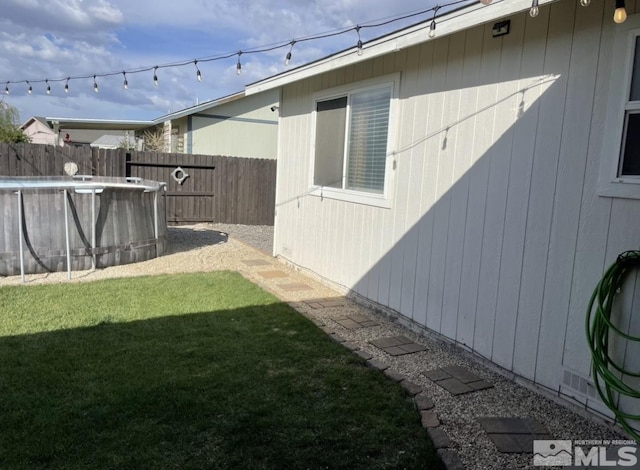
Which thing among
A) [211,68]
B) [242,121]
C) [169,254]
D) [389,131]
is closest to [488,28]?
[389,131]

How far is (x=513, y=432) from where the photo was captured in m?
2.59

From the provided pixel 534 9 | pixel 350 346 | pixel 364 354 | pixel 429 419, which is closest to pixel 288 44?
pixel 534 9

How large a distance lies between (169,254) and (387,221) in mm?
4275

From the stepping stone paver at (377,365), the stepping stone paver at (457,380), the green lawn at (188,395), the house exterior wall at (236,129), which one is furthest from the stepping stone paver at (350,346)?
the house exterior wall at (236,129)

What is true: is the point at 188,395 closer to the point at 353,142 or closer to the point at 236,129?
the point at 353,142

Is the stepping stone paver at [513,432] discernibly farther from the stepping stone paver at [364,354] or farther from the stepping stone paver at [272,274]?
A: the stepping stone paver at [272,274]

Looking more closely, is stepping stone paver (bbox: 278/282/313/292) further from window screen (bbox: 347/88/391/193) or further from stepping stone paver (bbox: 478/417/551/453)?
stepping stone paver (bbox: 478/417/551/453)

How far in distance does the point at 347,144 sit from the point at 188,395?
3.54 meters

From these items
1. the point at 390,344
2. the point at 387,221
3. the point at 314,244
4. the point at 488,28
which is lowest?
the point at 390,344

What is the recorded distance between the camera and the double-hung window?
4.88m

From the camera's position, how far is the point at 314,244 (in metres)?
6.31

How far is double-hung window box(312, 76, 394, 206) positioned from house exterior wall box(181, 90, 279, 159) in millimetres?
9616

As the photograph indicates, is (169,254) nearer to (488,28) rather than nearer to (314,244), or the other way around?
(314,244)

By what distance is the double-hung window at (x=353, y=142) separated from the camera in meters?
4.88
